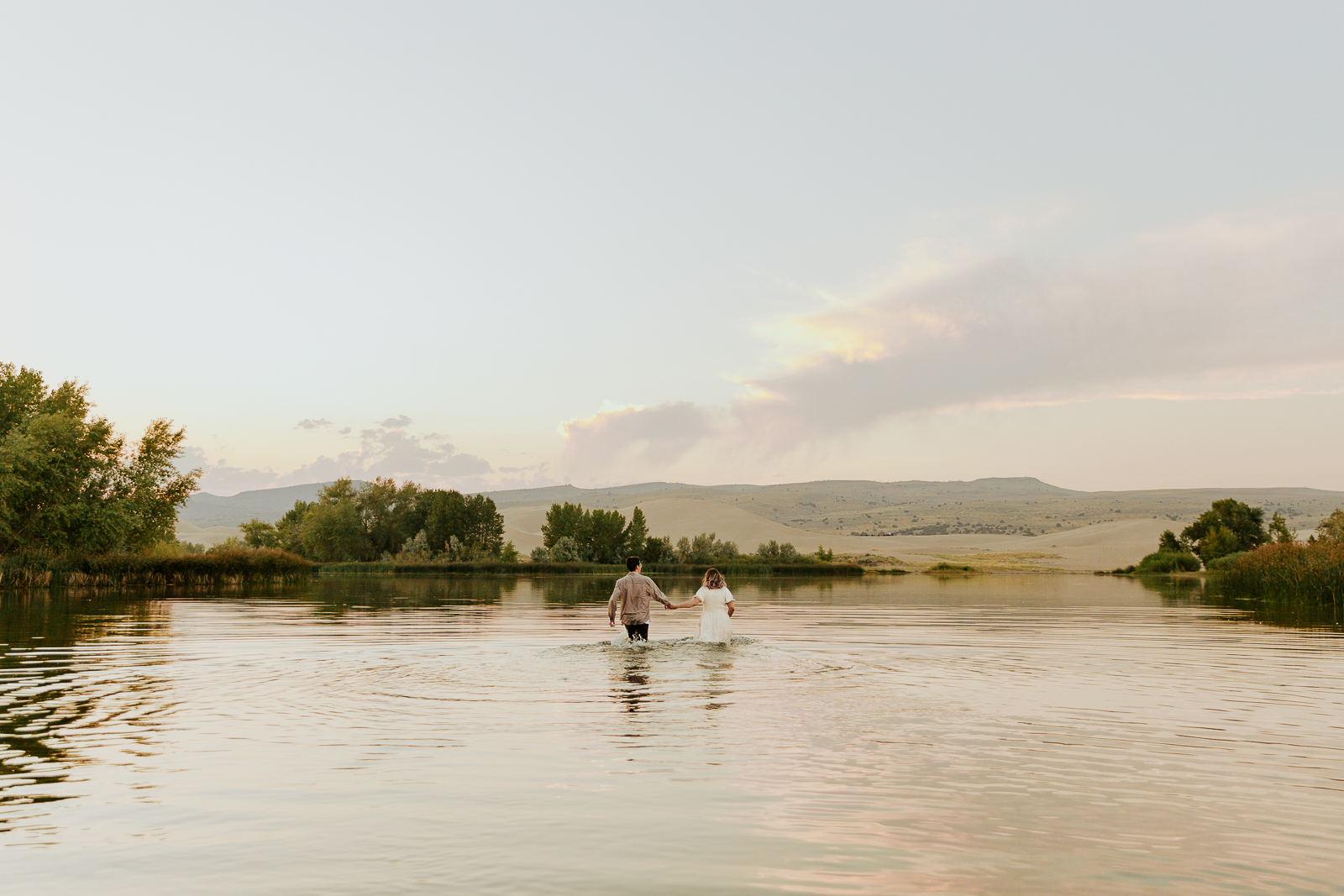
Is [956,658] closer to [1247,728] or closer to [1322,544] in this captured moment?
[1247,728]

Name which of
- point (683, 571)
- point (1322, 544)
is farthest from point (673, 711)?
point (683, 571)

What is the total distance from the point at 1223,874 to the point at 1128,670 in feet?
39.6

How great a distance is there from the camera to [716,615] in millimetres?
20125

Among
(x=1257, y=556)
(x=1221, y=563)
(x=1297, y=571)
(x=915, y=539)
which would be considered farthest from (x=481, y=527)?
(x=915, y=539)

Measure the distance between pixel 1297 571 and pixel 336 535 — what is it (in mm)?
80873

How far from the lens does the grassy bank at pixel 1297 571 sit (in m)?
34.9

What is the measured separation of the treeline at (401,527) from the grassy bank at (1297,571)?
6164cm

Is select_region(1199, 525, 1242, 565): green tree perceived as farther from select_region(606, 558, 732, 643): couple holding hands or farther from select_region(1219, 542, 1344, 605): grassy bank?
select_region(606, 558, 732, 643): couple holding hands

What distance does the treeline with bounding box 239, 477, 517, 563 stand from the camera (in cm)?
9144

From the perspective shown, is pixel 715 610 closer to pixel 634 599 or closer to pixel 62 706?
pixel 634 599

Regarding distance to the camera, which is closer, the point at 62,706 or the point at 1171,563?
the point at 62,706

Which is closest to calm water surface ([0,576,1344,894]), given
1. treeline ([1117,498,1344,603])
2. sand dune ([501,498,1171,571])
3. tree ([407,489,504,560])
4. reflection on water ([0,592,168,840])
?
reflection on water ([0,592,168,840])

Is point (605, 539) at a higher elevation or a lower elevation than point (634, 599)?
higher

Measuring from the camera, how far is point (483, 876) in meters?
6.06
